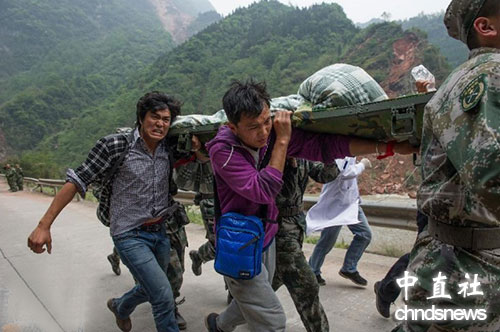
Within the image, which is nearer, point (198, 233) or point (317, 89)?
point (317, 89)

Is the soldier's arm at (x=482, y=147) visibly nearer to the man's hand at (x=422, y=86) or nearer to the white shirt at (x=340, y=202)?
the man's hand at (x=422, y=86)

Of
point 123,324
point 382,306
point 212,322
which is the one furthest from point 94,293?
point 382,306

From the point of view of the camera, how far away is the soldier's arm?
46.3 inches

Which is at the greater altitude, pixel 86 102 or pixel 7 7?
pixel 7 7

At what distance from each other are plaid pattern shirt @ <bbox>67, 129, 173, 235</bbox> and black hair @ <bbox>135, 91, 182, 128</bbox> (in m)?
0.15

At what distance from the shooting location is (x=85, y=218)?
8.93 m

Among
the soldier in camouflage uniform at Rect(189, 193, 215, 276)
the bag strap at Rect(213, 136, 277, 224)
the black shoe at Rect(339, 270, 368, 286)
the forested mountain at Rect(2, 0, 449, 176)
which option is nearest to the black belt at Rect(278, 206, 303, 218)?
the bag strap at Rect(213, 136, 277, 224)

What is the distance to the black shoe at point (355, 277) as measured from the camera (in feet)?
12.4

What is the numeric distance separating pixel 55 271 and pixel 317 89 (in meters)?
4.24

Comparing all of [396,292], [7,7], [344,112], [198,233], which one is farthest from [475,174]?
[7,7]

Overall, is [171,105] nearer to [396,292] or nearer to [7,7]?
[396,292]

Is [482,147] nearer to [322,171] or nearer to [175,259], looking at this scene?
[322,171]

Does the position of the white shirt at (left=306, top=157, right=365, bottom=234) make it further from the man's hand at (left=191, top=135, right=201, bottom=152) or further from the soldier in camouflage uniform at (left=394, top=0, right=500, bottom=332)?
the soldier in camouflage uniform at (left=394, top=0, right=500, bottom=332)

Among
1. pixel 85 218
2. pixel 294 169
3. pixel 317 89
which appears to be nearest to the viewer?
pixel 317 89
